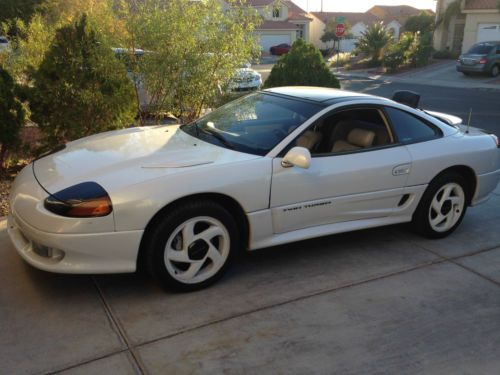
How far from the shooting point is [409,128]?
14.8ft

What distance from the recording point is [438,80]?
25.2 metres

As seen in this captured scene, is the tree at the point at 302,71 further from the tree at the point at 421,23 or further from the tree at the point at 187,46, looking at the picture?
the tree at the point at 421,23

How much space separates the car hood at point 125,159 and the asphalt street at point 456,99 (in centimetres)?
909

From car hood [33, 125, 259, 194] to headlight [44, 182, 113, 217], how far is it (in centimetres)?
8

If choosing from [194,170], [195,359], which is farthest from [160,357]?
[194,170]

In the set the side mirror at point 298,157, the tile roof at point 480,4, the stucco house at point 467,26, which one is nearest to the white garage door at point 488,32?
the stucco house at point 467,26

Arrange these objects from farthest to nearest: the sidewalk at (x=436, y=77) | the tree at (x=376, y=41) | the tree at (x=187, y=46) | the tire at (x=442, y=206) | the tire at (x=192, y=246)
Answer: the tree at (x=376, y=41), the sidewalk at (x=436, y=77), the tree at (x=187, y=46), the tire at (x=442, y=206), the tire at (x=192, y=246)

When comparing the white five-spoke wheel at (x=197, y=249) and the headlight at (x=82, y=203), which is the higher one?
the headlight at (x=82, y=203)

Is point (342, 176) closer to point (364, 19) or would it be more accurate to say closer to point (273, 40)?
point (273, 40)

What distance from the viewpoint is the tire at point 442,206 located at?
15.1 feet

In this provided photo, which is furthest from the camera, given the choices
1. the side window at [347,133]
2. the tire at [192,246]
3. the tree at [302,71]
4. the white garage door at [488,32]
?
the white garage door at [488,32]

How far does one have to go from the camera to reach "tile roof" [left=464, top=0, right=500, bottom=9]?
99.3 ft

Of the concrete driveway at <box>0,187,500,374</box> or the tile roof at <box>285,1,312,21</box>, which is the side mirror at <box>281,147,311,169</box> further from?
the tile roof at <box>285,1,312,21</box>

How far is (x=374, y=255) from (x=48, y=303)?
2689 mm
